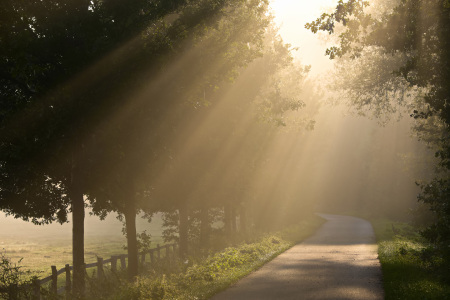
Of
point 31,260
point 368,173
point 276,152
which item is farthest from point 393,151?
point 31,260

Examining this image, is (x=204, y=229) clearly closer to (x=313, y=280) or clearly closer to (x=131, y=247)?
(x=131, y=247)

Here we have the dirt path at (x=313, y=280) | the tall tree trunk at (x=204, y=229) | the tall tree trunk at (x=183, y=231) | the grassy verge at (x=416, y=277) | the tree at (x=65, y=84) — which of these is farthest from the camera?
the tall tree trunk at (x=204, y=229)

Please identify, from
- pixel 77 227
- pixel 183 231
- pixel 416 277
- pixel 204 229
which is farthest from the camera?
pixel 204 229

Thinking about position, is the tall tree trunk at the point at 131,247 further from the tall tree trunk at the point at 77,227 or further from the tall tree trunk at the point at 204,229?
the tall tree trunk at the point at 204,229

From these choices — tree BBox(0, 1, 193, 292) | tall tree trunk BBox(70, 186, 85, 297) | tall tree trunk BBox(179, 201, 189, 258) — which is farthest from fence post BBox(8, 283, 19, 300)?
tall tree trunk BBox(179, 201, 189, 258)

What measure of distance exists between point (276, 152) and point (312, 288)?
97.6 ft

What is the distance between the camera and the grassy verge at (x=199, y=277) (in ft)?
40.6

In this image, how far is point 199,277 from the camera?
51.9 feet

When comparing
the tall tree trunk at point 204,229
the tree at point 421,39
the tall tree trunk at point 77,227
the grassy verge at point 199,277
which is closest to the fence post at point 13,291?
the tall tree trunk at point 77,227

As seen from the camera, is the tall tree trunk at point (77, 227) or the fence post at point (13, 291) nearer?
the fence post at point (13, 291)

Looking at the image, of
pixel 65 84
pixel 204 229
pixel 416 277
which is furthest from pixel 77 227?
pixel 204 229

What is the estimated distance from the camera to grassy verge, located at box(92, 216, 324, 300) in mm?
12367

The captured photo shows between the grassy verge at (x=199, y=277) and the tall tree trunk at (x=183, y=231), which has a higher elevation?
the tall tree trunk at (x=183, y=231)

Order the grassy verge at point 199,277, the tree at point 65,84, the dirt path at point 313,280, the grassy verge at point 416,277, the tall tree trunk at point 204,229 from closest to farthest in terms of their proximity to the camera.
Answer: the grassy verge at point 416,277 < the grassy verge at point 199,277 < the dirt path at point 313,280 < the tree at point 65,84 < the tall tree trunk at point 204,229
